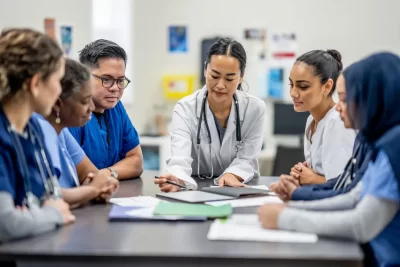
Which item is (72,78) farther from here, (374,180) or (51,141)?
(374,180)

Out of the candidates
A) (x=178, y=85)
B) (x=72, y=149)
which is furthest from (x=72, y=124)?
(x=178, y=85)

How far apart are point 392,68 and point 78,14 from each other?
3.42 metres

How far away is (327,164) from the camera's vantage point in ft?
7.98

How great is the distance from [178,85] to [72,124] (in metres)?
4.40

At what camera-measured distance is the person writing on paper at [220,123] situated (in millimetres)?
2773

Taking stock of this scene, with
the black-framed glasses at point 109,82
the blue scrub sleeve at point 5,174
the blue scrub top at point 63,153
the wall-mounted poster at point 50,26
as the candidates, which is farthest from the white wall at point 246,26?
the blue scrub sleeve at point 5,174

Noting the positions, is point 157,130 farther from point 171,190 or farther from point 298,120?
point 171,190

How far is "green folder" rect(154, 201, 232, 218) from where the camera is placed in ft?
6.20

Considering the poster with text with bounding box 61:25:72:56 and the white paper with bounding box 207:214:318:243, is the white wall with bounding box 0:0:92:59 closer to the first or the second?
the poster with text with bounding box 61:25:72:56

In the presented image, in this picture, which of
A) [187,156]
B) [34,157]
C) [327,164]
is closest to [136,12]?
[187,156]

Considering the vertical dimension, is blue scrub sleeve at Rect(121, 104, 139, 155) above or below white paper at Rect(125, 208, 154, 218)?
above

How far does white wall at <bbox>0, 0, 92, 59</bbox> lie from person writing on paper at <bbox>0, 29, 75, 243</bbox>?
1703mm

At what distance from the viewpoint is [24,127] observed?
1769 mm

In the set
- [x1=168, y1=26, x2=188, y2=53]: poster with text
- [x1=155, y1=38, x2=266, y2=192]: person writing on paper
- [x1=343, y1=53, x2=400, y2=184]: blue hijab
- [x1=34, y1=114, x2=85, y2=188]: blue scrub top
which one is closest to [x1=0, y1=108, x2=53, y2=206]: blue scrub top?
[x1=34, y1=114, x2=85, y2=188]: blue scrub top
